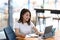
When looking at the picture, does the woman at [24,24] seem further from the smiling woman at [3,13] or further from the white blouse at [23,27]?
the smiling woman at [3,13]

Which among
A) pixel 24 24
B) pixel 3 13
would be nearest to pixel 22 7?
pixel 3 13

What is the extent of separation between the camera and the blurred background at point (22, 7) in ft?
13.4

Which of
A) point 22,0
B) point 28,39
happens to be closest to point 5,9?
point 22,0

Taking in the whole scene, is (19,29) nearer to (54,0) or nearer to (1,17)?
(1,17)

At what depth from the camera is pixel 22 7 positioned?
165 inches

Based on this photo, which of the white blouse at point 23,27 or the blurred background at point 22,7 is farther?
the blurred background at point 22,7

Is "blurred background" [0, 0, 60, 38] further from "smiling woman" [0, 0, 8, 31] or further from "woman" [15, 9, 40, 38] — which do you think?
"woman" [15, 9, 40, 38]

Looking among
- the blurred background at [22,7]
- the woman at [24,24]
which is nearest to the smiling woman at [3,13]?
the blurred background at [22,7]

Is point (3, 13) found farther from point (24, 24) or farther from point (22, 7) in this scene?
point (24, 24)

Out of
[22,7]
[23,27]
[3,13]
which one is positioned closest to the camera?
[23,27]

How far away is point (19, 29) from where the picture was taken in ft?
11.6

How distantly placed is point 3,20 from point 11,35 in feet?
3.92

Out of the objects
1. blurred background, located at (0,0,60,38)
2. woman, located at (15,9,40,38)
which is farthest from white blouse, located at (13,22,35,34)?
blurred background, located at (0,0,60,38)

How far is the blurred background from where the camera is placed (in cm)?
408
